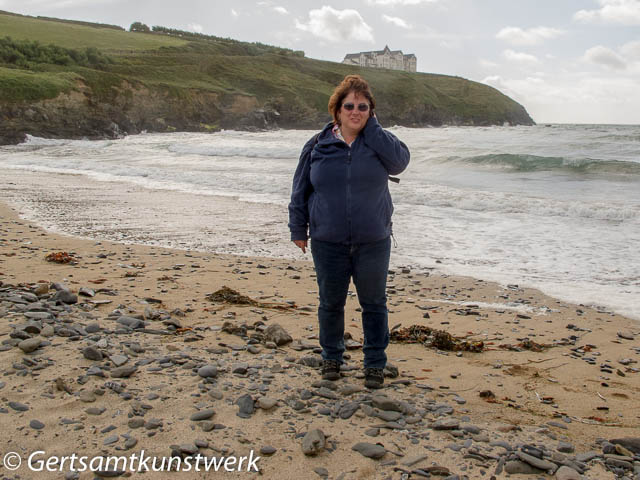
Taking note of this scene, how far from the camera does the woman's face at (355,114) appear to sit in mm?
3467

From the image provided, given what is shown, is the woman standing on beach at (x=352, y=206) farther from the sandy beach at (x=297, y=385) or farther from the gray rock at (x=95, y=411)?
the gray rock at (x=95, y=411)

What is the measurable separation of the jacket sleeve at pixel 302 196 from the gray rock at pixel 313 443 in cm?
144

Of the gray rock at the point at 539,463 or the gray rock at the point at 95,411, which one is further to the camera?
the gray rock at the point at 95,411

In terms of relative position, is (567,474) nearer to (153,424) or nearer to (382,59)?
(153,424)

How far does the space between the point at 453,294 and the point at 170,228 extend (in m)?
5.76

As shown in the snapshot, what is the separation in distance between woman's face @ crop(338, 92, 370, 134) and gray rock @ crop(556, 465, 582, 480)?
234cm

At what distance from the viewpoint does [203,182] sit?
1730 cm

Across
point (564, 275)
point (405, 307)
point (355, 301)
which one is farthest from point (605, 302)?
point (355, 301)

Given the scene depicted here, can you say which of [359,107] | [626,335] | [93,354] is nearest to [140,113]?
Result: [93,354]

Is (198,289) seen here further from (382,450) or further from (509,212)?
(509,212)

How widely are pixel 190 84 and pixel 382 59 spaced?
327ft

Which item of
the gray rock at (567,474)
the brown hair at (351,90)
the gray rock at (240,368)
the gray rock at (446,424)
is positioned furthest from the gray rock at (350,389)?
the brown hair at (351,90)

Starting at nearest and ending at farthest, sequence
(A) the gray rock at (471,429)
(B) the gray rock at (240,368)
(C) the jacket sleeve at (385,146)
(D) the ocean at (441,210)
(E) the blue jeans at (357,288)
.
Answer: (A) the gray rock at (471,429) < (C) the jacket sleeve at (385,146) < (E) the blue jeans at (357,288) < (B) the gray rock at (240,368) < (D) the ocean at (441,210)

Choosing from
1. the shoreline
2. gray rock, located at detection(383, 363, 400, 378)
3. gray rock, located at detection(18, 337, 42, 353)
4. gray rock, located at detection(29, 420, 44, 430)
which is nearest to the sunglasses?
gray rock, located at detection(383, 363, 400, 378)
